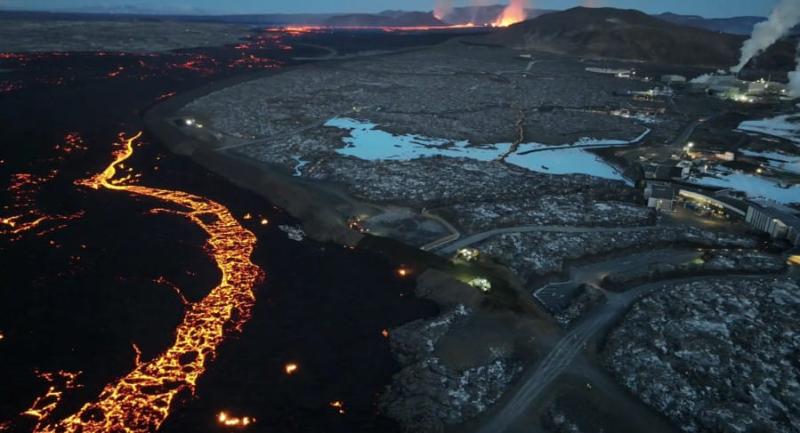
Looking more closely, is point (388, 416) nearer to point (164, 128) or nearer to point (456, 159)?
point (456, 159)

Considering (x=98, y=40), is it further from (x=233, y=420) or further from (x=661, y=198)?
(x=233, y=420)

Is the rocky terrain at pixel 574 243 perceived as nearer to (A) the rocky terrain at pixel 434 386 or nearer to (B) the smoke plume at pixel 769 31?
(A) the rocky terrain at pixel 434 386

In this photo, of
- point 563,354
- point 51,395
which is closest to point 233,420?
point 51,395

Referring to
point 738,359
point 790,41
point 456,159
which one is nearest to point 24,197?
point 456,159

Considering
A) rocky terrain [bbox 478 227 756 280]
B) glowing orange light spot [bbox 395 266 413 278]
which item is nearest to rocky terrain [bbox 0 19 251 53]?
glowing orange light spot [bbox 395 266 413 278]

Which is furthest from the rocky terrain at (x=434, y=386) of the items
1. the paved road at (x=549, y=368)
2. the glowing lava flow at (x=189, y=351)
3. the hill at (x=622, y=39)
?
the hill at (x=622, y=39)
